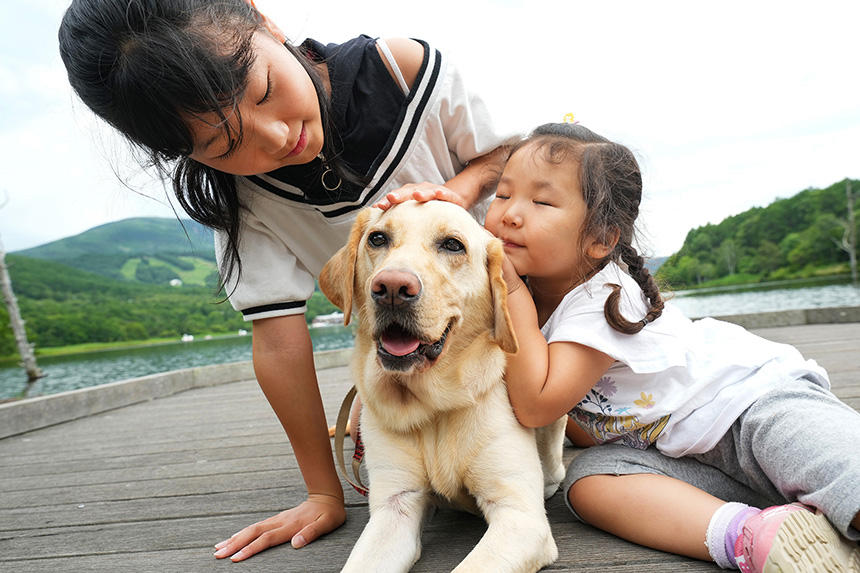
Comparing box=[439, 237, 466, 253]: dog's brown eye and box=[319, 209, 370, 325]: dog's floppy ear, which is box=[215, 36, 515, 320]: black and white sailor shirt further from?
box=[439, 237, 466, 253]: dog's brown eye


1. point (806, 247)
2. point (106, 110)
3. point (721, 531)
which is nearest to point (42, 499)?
point (106, 110)

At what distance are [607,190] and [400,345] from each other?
831mm

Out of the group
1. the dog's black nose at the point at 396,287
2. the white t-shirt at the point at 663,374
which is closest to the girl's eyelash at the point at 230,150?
the dog's black nose at the point at 396,287

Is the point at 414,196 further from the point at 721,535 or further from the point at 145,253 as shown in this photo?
the point at 145,253

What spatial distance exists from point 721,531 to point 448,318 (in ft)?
2.75

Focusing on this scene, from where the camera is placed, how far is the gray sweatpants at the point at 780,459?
1.25 m

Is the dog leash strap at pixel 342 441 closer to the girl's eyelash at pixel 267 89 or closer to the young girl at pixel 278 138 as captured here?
the young girl at pixel 278 138

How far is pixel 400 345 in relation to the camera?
140cm

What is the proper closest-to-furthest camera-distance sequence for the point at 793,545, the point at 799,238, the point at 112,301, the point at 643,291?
the point at 793,545 < the point at 643,291 < the point at 799,238 < the point at 112,301

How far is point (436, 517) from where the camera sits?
1764mm

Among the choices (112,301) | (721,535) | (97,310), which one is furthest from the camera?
(112,301)

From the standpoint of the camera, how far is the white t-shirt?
1565 millimetres

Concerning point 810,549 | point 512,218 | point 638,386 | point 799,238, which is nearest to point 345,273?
point 512,218

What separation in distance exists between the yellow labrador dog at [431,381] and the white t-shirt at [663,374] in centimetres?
26
